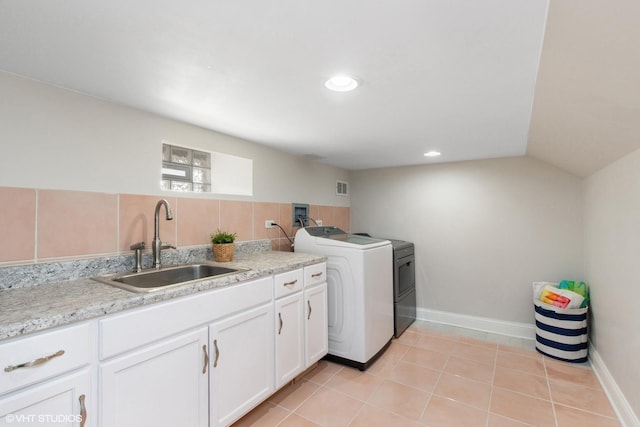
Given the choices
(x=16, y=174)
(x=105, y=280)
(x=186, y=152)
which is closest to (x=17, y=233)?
(x=16, y=174)

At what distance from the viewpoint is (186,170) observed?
240 cm

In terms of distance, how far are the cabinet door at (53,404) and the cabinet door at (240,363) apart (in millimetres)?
512

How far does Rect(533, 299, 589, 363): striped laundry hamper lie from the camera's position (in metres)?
2.37

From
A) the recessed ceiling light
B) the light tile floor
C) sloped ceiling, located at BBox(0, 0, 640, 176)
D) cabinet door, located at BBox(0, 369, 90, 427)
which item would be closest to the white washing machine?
the light tile floor

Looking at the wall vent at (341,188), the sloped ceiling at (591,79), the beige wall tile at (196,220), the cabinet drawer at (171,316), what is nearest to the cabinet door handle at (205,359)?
the cabinet drawer at (171,316)

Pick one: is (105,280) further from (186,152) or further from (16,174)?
(186,152)

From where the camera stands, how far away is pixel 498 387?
209 cm

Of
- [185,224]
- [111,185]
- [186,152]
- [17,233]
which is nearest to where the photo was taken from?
[17,233]

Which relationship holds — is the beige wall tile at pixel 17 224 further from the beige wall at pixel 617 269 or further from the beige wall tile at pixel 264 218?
the beige wall at pixel 617 269

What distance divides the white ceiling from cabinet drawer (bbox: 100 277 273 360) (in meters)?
1.02

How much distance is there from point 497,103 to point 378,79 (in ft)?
2.51

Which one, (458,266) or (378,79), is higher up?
(378,79)

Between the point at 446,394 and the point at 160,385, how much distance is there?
1.80 m
